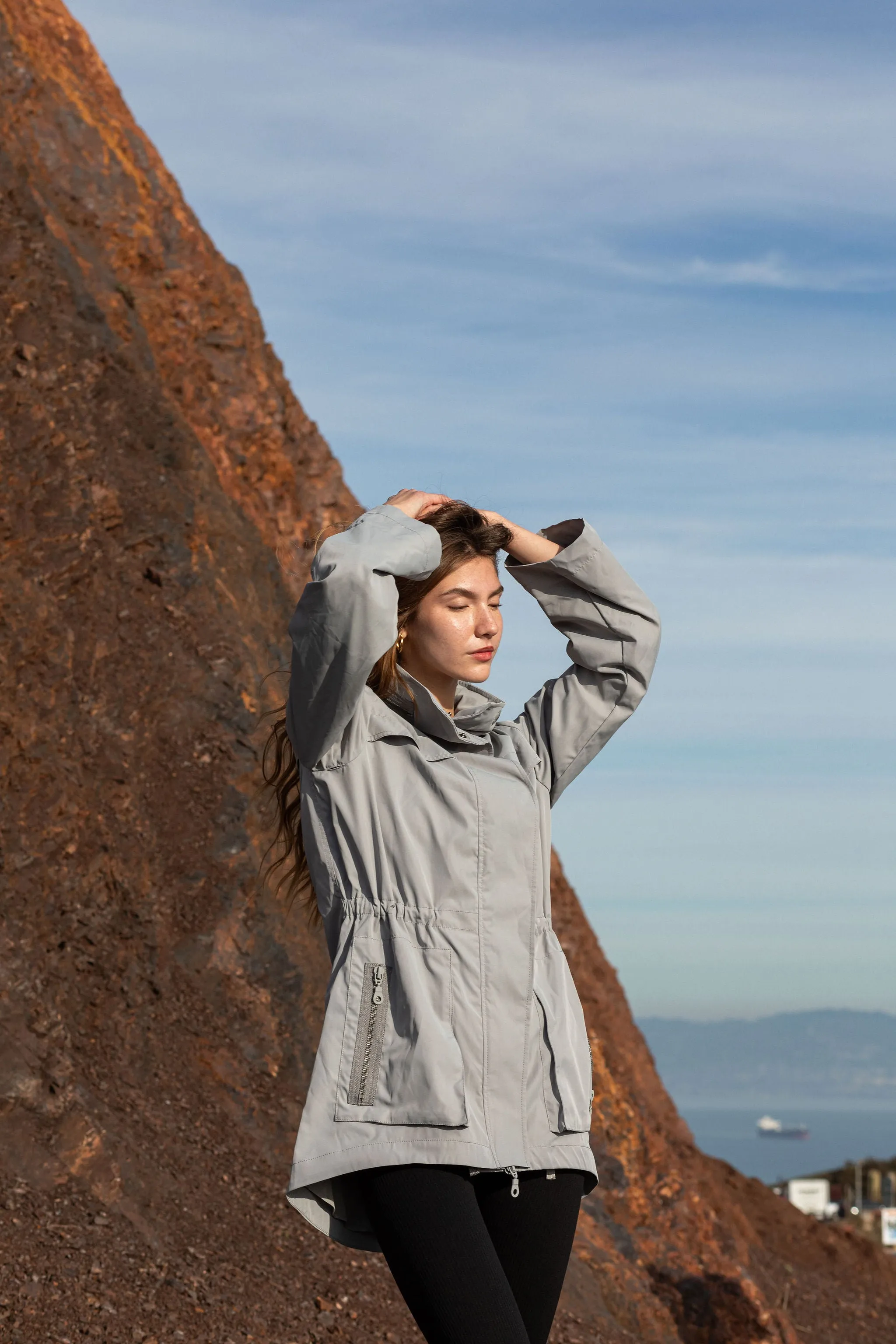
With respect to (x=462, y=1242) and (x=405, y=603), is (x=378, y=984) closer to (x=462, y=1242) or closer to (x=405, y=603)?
(x=462, y=1242)

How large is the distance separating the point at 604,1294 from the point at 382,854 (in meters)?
7.50

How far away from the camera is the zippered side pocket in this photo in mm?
2945

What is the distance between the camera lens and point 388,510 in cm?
335

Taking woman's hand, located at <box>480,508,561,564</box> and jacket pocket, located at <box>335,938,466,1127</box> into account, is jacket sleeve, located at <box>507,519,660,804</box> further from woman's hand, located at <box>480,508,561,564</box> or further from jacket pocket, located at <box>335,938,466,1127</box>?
jacket pocket, located at <box>335,938,466,1127</box>

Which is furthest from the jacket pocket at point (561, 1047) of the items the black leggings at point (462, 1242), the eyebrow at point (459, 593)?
the eyebrow at point (459, 593)

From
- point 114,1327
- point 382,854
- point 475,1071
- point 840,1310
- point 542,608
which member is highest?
point 542,608

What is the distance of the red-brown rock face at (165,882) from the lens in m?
7.15

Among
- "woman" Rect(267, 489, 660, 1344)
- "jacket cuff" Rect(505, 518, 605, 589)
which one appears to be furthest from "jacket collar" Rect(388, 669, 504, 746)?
"jacket cuff" Rect(505, 518, 605, 589)

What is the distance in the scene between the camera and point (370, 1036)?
2984mm

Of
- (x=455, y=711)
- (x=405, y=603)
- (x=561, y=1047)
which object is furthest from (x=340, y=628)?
(x=561, y=1047)

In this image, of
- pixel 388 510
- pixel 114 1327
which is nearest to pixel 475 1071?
pixel 388 510

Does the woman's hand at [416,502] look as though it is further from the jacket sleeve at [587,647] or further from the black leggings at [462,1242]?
the black leggings at [462,1242]

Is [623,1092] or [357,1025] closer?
[357,1025]

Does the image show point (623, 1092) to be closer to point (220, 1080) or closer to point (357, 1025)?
point (220, 1080)
